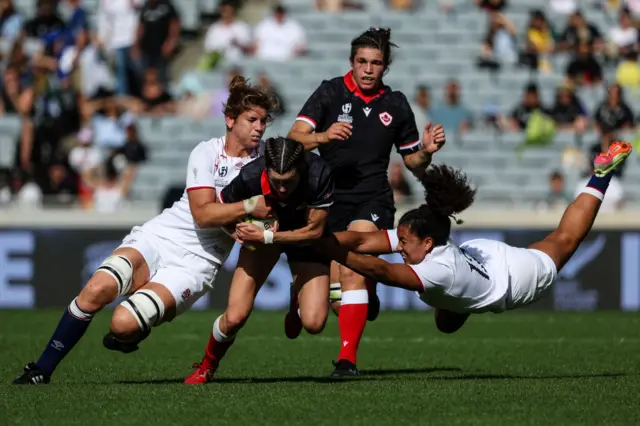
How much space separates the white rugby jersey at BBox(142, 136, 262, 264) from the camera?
8.56m

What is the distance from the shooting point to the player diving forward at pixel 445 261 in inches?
322

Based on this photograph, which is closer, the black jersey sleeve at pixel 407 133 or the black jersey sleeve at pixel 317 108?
the black jersey sleeve at pixel 317 108

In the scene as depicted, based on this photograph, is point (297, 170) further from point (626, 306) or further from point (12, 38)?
point (12, 38)

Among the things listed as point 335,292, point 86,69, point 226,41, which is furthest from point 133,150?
point 335,292

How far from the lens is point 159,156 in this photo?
20.1m

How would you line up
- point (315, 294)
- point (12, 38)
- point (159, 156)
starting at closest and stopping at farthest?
point (315, 294) → point (159, 156) → point (12, 38)

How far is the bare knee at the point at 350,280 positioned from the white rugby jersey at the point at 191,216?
2.83ft

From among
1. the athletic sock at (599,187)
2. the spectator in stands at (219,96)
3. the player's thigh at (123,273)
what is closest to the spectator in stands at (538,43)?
the spectator in stands at (219,96)

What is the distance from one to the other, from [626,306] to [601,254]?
73cm

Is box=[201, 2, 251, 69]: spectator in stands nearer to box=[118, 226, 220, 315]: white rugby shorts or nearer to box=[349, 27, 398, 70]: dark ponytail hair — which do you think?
box=[349, 27, 398, 70]: dark ponytail hair

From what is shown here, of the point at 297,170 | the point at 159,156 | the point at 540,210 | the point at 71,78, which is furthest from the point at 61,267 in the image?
the point at 297,170

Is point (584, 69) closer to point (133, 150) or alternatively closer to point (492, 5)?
point (492, 5)

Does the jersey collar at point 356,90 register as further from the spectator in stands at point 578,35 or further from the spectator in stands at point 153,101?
the spectator in stands at point 578,35

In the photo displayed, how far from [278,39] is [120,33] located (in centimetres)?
252
